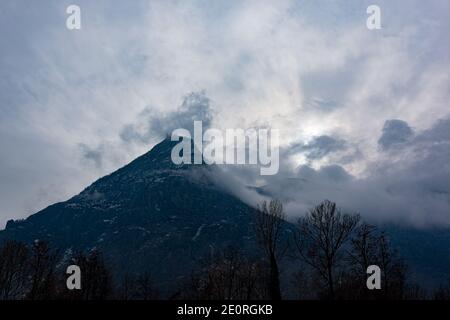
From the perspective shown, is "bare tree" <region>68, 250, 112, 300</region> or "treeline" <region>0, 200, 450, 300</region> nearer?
"treeline" <region>0, 200, 450, 300</region>

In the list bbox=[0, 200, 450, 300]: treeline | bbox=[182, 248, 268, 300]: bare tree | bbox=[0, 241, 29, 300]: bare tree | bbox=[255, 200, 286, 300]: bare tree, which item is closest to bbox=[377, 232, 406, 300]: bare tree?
bbox=[0, 200, 450, 300]: treeline

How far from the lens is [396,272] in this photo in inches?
2805

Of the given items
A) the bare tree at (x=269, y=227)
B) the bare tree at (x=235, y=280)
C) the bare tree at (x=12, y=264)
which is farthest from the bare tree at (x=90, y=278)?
the bare tree at (x=269, y=227)

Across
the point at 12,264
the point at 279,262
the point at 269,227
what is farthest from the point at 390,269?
the point at 12,264

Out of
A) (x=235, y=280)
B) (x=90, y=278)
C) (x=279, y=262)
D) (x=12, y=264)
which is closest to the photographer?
(x=279, y=262)

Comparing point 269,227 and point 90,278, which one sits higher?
point 269,227

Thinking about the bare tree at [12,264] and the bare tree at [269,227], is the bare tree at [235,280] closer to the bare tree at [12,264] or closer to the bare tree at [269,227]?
the bare tree at [269,227]

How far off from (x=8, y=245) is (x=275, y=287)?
55810 millimetres

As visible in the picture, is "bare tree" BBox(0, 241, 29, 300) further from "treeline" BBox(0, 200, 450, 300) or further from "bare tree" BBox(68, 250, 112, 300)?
"bare tree" BBox(68, 250, 112, 300)

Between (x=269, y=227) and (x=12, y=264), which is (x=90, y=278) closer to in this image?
(x=12, y=264)
